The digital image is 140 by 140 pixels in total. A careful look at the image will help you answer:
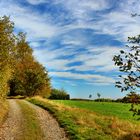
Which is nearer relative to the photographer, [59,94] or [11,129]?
[11,129]

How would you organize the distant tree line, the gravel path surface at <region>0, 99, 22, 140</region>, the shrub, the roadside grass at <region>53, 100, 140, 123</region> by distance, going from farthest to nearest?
the shrub
the distant tree line
the roadside grass at <region>53, 100, 140, 123</region>
the gravel path surface at <region>0, 99, 22, 140</region>

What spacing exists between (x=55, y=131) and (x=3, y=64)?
37.8 feet

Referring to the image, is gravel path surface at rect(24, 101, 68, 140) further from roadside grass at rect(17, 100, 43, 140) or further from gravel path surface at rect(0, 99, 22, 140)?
gravel path surface at rect(0, 99, 22, 140)

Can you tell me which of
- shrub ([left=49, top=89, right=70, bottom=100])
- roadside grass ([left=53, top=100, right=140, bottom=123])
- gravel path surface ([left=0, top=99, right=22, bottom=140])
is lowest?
gravel path surface ([left=0, top=99, right=22, bottom=140])

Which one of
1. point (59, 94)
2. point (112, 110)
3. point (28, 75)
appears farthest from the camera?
point (59, 94)

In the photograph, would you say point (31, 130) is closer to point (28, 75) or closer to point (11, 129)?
point (11, 129)

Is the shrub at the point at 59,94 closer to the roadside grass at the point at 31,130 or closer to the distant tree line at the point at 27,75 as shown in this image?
the distant tree line at the point at 27,75

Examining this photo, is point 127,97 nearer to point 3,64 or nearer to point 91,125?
point 91,125

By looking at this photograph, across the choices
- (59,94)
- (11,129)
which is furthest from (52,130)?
(59,94)

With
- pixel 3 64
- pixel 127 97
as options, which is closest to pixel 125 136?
pixel 127 97

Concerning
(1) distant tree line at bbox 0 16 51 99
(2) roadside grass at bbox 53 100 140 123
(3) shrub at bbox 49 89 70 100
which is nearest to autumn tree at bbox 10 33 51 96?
(1) distant tree line at bbox 0 16 51 99

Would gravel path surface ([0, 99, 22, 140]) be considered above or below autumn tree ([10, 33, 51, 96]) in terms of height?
below

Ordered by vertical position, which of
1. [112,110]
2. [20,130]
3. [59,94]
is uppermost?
[59,94]

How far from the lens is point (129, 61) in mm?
14508
